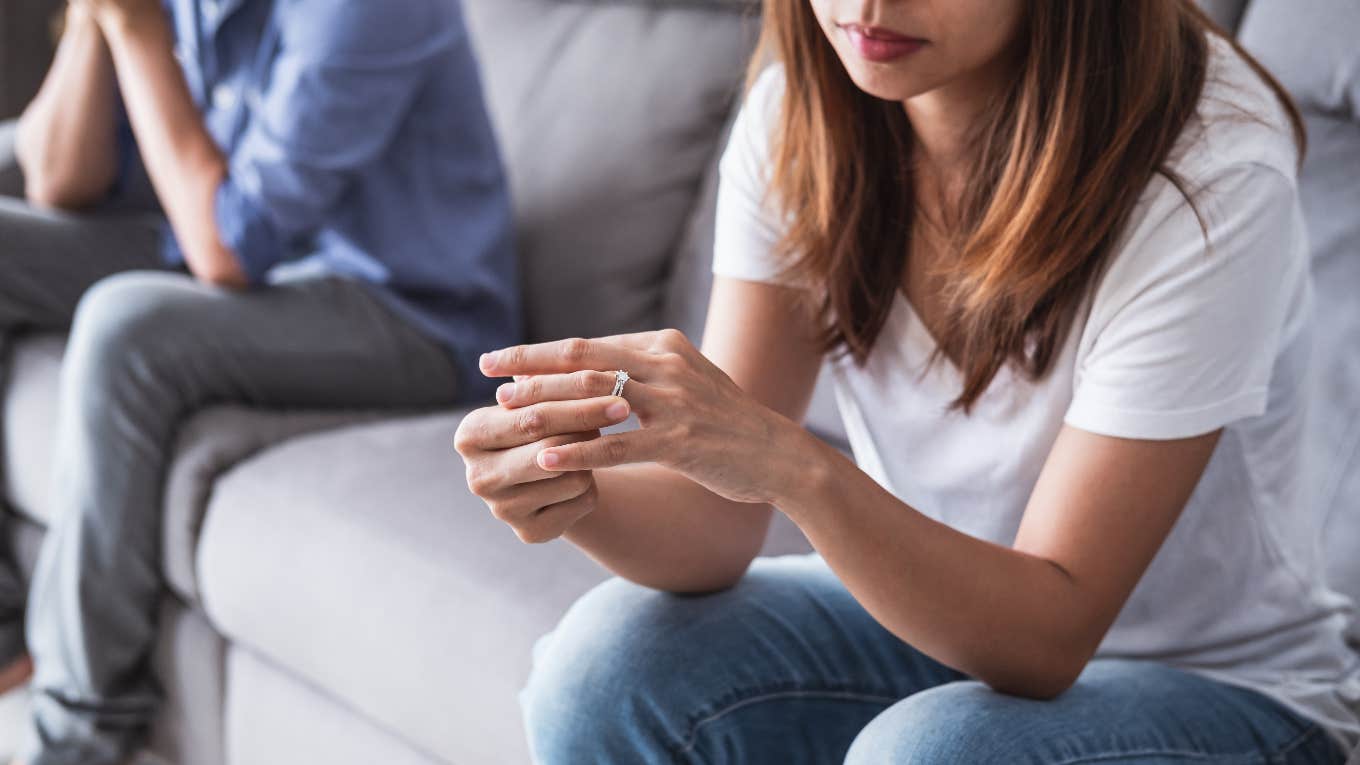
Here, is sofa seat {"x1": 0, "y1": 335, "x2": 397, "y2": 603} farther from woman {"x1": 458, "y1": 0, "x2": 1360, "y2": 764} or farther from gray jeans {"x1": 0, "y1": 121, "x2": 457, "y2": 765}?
woman {"x1": 458, "y1": 0, "x2": 1360, "y2": 764}

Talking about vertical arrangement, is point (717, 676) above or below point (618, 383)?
below

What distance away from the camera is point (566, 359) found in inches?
30.2

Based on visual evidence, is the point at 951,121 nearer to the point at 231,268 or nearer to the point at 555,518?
the point at 555,518

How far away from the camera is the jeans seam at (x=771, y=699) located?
2.88 feet

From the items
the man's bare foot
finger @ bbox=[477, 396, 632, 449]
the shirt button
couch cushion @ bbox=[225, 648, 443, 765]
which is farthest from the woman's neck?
the man's bare foot

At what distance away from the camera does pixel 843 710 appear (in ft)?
3.07

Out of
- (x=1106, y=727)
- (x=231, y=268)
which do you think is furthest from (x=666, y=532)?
(x=231, y=268)

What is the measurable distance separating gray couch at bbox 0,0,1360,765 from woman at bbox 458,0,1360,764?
0.24 metres

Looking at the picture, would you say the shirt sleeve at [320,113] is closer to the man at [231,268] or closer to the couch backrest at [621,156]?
the man at [231,268]

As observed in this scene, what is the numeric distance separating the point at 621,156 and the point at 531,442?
103 centimetres

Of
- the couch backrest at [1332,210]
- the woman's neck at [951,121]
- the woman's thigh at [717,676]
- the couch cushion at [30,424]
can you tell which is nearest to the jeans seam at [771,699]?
the woman's thigh at [717,676]

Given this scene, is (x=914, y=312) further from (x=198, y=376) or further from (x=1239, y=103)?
(x=198, y=376)

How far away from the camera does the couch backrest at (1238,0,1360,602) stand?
1.14m

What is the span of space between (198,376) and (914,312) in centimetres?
87
